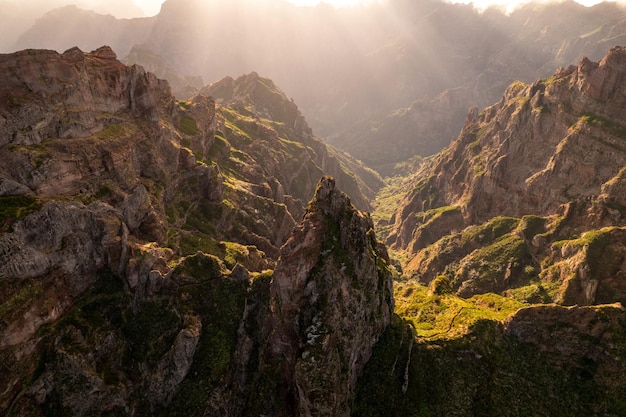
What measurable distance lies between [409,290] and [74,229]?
75.1m

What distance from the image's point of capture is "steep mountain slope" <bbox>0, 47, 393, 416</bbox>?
45.6 metres

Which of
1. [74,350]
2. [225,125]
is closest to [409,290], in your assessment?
[74,350]

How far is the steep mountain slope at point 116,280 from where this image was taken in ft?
150

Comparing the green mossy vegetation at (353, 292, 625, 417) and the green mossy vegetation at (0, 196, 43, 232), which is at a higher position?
the green mossy vegetation at (0, 196, 43, 232)

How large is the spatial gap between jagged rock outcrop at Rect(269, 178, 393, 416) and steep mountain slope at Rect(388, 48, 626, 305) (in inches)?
2440

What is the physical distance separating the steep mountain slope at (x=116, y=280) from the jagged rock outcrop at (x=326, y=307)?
0.28m

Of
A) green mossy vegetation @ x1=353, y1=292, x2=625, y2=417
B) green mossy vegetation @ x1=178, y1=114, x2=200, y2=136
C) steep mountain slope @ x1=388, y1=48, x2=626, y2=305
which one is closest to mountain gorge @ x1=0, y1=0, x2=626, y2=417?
green mossy vegetation @ x1=353, y1=292, x2=625, y2=417

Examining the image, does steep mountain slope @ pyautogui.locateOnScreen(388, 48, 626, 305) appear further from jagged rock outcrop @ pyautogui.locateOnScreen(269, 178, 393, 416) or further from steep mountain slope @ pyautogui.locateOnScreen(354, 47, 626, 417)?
jagged rock outcrop @ pyautogui.locateOnScreen(269, 178, 393, 416)

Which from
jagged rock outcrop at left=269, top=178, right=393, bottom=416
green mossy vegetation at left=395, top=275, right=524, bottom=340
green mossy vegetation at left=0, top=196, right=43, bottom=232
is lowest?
green mossy vegetation at left=395, top=275, right=524, bottom=340

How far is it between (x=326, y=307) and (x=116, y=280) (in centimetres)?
3333

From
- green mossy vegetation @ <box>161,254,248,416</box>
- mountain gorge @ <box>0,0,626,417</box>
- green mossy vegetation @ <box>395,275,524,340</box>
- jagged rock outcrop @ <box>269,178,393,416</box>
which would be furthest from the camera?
green mossy vegetation @ <box>395,275,524,340</box>

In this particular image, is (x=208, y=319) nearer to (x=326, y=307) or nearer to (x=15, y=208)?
(x=326, y=307)

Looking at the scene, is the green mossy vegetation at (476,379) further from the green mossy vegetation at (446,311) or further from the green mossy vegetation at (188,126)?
the green mossy vegetation at (188,126)

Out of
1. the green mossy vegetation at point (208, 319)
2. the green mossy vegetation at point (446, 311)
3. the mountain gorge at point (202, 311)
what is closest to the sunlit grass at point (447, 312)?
the green mossy vegetation at point (446, 311)
